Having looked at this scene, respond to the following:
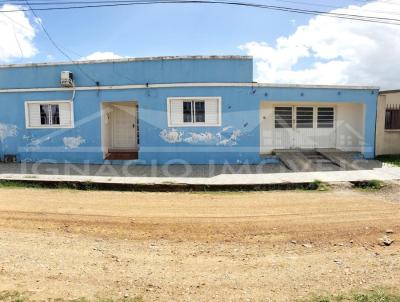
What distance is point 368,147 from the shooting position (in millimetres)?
13844

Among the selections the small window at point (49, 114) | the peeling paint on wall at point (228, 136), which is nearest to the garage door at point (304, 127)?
the peeling paint on wall at point (228, 136)

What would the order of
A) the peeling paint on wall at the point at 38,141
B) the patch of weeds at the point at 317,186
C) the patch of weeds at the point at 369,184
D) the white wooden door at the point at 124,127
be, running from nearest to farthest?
the patch of weeds at the point at 317,186, the patch of weeds at the point at 369,184, the peeling paint on wall at the point at 38,141, the white wooden door at the point at 124,127

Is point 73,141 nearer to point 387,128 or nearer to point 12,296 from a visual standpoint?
point 12,296

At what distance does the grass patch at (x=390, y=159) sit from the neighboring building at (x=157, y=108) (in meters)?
0.78

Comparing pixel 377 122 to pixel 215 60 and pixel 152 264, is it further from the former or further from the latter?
pixel 152 264

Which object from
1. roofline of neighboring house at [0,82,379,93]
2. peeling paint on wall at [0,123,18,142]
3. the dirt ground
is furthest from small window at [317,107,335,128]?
peeling paint on wall at [0,123,18,142]

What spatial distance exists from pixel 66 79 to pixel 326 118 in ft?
36.6

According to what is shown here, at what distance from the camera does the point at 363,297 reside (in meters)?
3.48

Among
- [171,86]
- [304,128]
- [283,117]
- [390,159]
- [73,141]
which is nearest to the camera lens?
[171,86]

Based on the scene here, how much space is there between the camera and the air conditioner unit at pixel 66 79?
41.0ft

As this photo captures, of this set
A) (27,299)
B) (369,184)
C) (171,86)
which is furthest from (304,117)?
(27,299)

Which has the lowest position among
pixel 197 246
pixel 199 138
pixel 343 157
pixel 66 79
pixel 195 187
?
pixel 197 246

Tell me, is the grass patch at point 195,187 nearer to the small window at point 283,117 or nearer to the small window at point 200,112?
the small window at point 200,112

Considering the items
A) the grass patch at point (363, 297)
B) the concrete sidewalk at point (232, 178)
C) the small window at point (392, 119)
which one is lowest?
the grass patch at point (363, 297)
